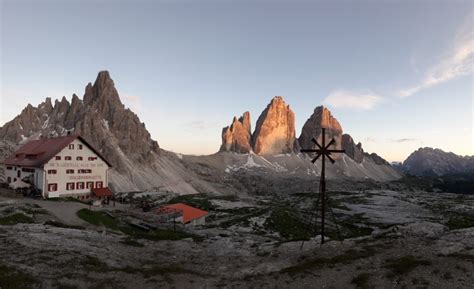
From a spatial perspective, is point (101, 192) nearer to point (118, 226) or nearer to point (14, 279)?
point (118, 226)

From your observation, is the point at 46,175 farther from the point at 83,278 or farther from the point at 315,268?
the point at 315,268

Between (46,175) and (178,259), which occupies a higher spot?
(46,175)

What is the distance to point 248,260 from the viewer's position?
29703mm

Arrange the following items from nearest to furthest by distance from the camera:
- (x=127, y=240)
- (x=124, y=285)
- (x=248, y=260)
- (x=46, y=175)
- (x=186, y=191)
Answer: (x=124, y=285)
(x=248, y=260)
(x=127, y=240)
(x=46, y=175)
(x=186, y=191)

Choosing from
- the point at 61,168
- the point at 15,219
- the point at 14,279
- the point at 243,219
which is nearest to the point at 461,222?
the point at 243,219

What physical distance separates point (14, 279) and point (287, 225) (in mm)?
55696

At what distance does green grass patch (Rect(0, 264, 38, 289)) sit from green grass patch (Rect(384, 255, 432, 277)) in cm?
2123

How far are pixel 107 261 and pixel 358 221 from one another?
7371 centimetres

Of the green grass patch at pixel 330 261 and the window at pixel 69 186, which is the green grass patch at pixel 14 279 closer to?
the green grass patch at pixel 330 261

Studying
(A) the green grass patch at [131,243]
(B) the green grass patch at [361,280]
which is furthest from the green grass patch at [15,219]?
(B) the green grass patch at [361,280]

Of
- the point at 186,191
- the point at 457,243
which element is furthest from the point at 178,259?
the point at 186,191

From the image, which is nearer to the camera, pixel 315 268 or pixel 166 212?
pixel 315 268

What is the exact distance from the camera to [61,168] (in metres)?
68.0

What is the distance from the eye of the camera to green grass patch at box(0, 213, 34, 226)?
37.5m
